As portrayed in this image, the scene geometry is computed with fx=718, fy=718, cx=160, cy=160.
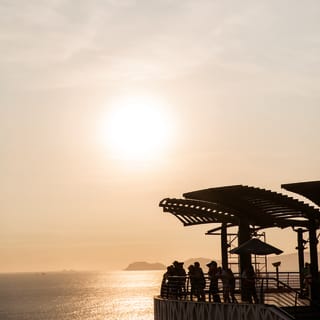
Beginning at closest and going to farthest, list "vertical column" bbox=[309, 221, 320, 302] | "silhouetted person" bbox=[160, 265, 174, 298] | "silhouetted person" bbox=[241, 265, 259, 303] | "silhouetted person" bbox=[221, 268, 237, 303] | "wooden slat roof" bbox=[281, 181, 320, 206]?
"wooden slat roof" bbox=[281, 181, 320, 206] → "silhouetted person" bbox=[241, 265, 259, 303] → "silhouetted person" bbox=[221, 268, 237, 303] → "vertical column" bbox=[309, 221, 320, 302] → "silhouetted person" bbox=[160, 265, 174, 298]

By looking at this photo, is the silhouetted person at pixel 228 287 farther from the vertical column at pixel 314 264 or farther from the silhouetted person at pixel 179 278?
the vertical column at pixel 314 264

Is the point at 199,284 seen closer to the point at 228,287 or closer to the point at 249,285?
the point at 228,287

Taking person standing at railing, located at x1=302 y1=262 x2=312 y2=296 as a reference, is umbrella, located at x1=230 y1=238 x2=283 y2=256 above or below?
above

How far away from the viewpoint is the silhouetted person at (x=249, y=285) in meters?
22.6

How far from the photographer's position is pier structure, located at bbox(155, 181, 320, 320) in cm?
2372

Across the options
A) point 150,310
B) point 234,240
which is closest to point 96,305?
point 150,310

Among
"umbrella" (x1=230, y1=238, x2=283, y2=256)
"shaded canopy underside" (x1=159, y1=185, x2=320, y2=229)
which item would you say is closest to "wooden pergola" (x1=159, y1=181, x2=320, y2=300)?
"shaded canopy underside" (x1=159, y1=185, x2=320, y2=229)

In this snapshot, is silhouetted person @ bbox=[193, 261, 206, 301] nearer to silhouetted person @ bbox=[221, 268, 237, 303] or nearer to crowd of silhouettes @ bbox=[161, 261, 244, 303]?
crowd of silhouettes @ bbox=[161, 261, 244, 303]

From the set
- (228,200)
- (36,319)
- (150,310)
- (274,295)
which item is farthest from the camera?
(150,310)

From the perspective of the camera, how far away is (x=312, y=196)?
22609 millimetres

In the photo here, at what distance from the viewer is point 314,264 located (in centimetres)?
2566

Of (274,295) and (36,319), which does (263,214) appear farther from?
(36,319)

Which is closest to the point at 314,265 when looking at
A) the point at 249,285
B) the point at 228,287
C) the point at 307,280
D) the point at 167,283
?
the point at 307,280

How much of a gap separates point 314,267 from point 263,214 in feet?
8.85
